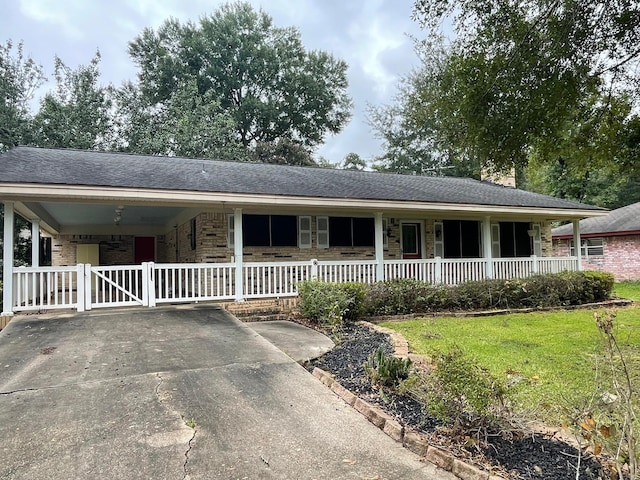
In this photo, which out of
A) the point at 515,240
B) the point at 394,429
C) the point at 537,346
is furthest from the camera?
the point at 515,240

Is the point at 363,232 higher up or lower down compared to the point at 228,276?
higher up

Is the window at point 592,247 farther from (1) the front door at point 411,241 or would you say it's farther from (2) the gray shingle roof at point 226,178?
(1) the front door at point 411,241

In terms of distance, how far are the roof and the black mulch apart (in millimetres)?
18653

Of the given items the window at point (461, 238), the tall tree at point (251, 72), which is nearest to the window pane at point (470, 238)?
the window at point (461, 238)

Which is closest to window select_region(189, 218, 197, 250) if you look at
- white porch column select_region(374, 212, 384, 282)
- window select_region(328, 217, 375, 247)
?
window select_region(328, 217, 375, 247)

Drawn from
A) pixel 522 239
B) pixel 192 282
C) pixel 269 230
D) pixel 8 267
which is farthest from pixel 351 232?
pixel 8 267

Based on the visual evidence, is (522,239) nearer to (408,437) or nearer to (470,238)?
(470,238)

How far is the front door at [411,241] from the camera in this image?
1341 centimetres

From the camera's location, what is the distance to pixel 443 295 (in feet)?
32.2

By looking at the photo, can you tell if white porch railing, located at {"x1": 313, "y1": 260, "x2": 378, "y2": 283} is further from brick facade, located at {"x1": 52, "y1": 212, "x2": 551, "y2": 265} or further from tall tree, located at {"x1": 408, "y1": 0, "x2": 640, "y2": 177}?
tall tree, located at {"x1": 408, "y1": 0, "x2": 640, "y2": 177}

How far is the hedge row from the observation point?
816cm

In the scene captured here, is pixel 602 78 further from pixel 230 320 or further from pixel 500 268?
pixel 230 320

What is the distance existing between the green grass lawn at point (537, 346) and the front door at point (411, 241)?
431 cm

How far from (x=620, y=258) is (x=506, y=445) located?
20.5 m
